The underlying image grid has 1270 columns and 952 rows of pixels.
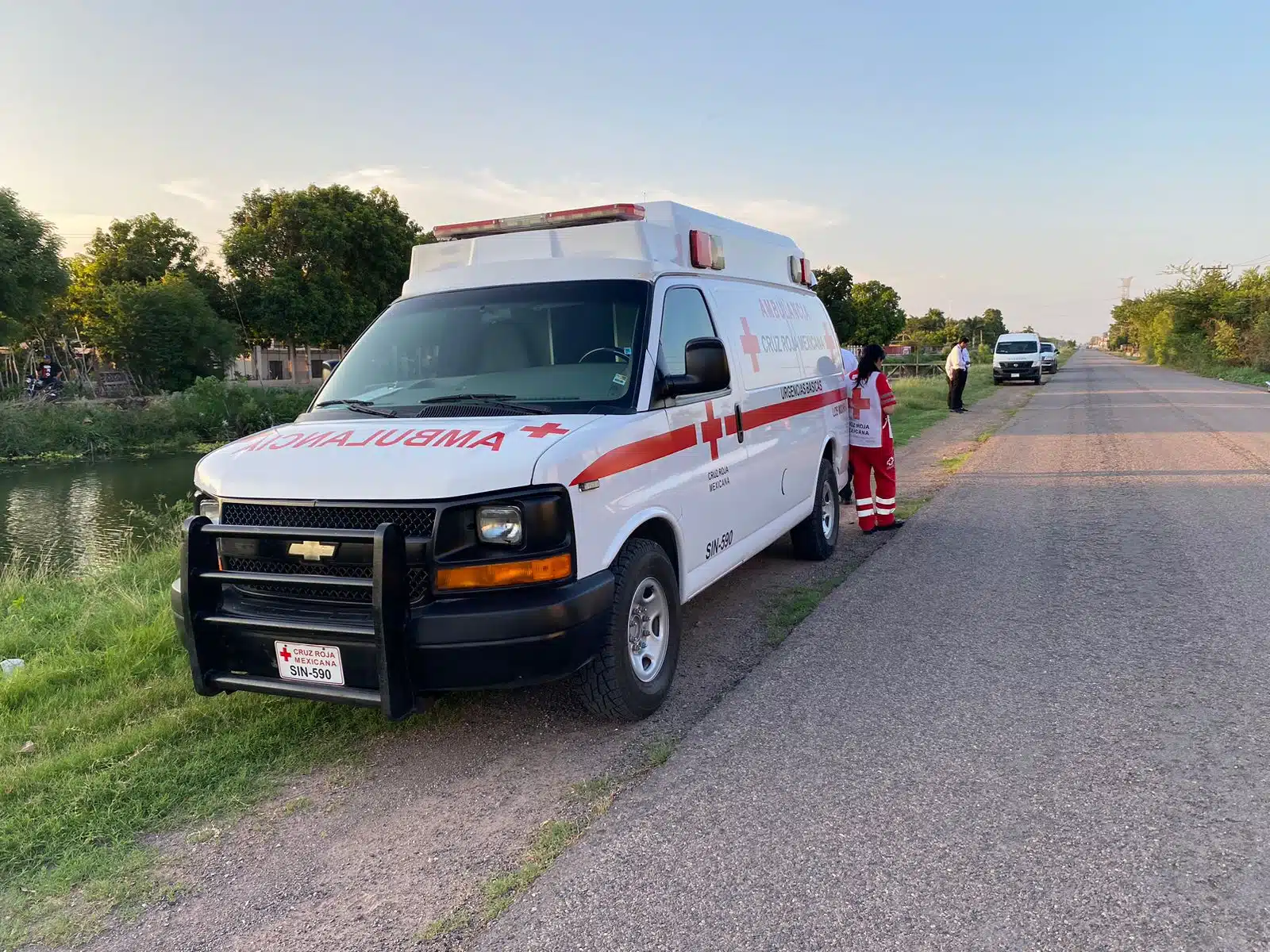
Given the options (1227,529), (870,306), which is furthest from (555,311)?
(870,306)

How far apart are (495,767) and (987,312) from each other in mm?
148536

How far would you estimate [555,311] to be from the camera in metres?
4.85

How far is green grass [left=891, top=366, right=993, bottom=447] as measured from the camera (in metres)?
18.5

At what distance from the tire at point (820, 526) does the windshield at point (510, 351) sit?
306 centimetres

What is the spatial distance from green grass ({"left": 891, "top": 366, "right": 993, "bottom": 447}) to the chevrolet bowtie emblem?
44.4ft

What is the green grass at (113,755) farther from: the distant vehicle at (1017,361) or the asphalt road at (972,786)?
the distant vehicle at (1017,361)

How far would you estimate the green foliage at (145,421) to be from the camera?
2727cm

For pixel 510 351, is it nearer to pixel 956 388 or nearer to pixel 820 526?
pixel 820 526

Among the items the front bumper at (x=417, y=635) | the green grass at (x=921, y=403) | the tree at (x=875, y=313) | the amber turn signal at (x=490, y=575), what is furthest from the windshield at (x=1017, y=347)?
the amber turn signal at (x=490, y=575)

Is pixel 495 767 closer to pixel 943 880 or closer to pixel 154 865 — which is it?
pixel 154 865

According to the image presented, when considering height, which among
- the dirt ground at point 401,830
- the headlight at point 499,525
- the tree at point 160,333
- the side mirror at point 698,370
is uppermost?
the tree at point 160,333

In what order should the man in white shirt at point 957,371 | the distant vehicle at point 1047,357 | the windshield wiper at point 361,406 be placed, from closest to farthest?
the windshield wiper at point 361,406 < the man in white shirt at point 957,371 < the distant vehicle at point 1047,357

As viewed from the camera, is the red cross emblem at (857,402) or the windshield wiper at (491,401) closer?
the windshield wiper at (491,401)

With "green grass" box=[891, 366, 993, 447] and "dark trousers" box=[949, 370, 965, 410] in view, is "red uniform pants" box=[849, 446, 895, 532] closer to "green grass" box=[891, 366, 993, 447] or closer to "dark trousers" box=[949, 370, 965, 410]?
"green grass" box=[891, 366, 993, 447]
